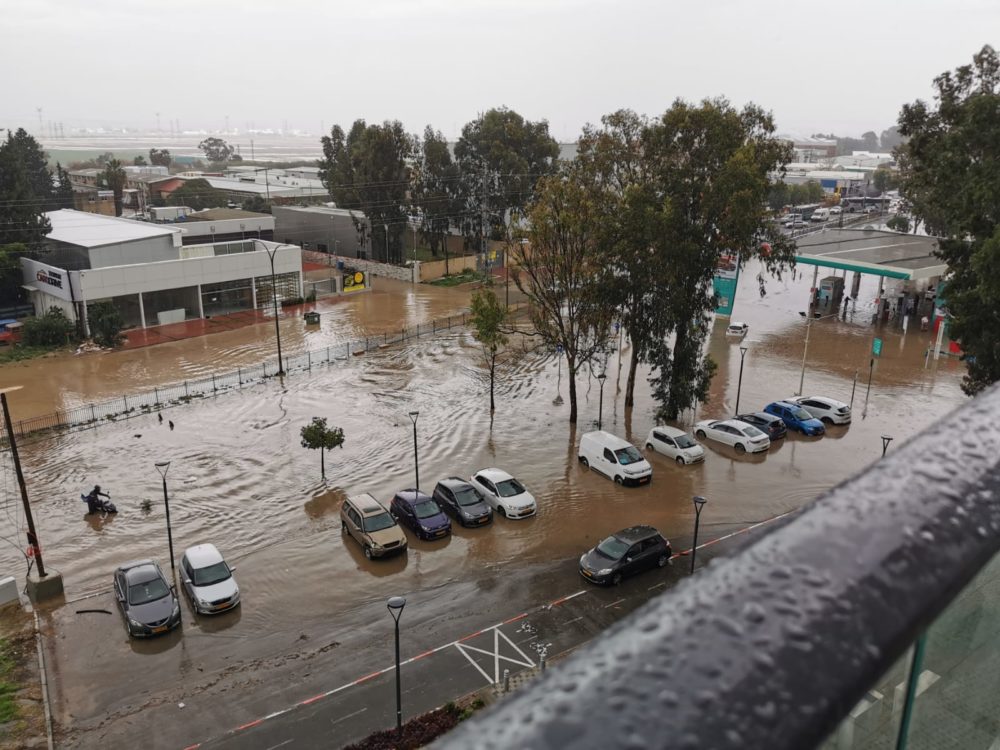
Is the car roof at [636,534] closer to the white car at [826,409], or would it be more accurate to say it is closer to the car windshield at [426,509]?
the car windshield at [426,509]

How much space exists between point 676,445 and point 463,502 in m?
7.29

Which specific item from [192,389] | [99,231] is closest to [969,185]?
[192,389]

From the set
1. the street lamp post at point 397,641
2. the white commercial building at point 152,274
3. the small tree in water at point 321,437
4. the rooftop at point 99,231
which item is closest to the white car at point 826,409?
the small tree in water at point 321,437

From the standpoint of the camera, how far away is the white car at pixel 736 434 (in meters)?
23.9

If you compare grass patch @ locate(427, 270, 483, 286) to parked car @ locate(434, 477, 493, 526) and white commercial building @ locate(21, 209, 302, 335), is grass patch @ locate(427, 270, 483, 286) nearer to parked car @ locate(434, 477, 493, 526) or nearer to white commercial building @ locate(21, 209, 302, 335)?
white commercial building @ locate(21, 209, 302, 335)

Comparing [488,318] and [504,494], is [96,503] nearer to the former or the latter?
[504,494]

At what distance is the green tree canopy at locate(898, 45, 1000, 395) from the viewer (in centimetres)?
1927

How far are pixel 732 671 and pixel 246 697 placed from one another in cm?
1415

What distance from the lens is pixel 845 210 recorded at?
100375mm

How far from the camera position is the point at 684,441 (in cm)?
2350

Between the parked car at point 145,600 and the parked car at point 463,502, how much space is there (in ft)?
22.1

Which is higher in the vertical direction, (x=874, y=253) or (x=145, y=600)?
(x=874, y=253)

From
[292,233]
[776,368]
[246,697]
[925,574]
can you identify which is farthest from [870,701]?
[292,233]

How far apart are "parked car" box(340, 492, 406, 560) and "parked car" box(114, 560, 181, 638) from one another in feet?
13.7
